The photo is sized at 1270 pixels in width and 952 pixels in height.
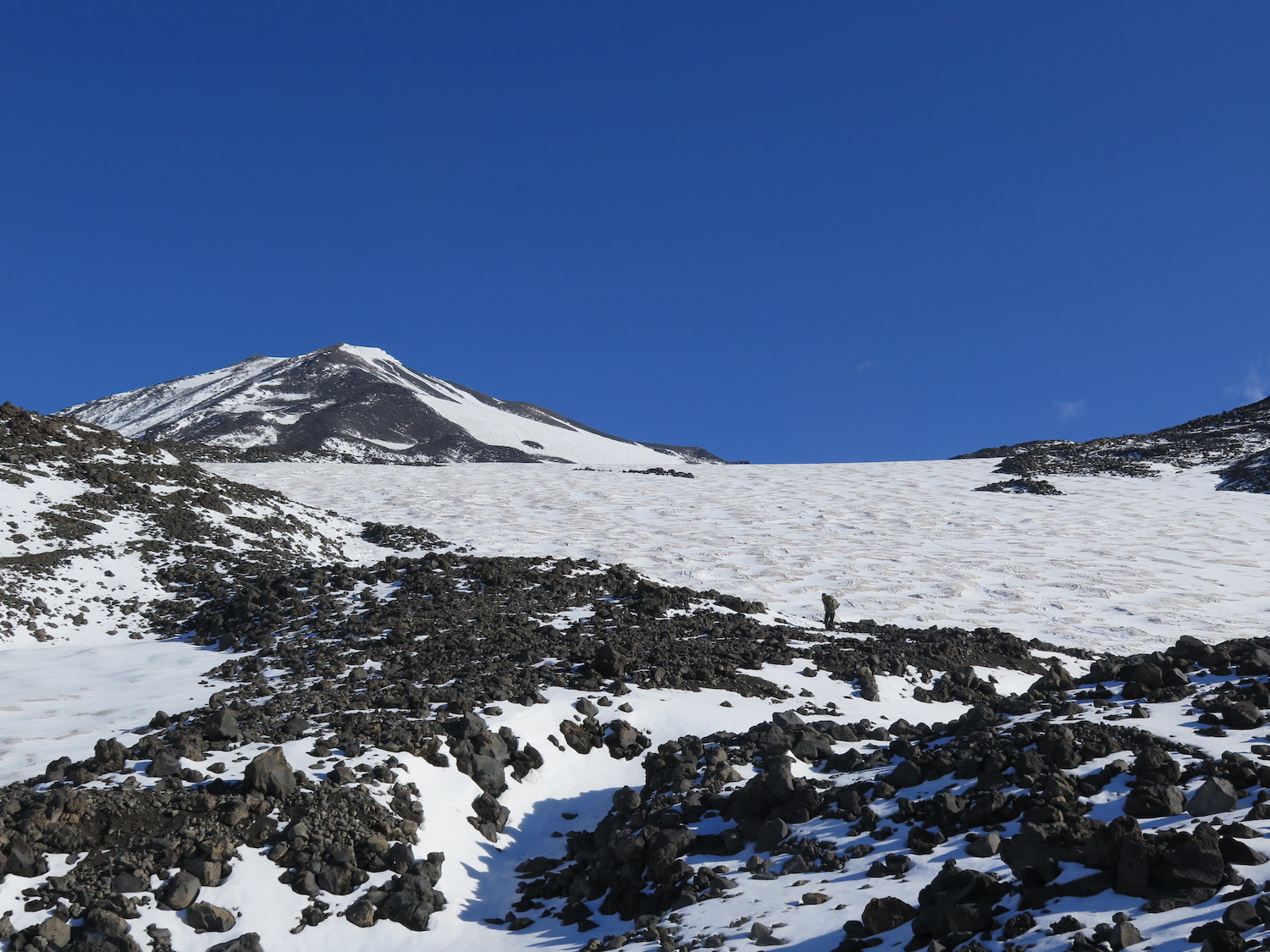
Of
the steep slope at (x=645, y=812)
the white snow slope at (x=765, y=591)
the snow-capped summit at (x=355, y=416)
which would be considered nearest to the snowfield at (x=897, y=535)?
the white snow slope at (x=765, y=591)

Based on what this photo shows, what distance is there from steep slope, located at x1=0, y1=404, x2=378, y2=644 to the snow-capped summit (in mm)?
37783

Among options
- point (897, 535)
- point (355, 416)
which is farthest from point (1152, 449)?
point (355, 416)

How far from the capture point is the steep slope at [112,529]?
16750mm

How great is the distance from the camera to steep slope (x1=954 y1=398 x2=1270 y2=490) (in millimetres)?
42875

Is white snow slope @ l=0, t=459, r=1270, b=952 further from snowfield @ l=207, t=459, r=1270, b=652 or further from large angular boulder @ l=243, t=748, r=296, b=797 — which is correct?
large angular boulder @ l=243, t=748, r=296, b=797

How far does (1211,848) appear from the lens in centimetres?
621

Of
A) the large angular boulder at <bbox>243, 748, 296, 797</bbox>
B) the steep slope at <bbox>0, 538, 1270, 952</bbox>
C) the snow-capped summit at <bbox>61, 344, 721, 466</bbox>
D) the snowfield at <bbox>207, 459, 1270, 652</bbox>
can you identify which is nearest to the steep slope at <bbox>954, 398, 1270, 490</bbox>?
the snowfield at <bbox>207, 459, 1270, 652</bbox>

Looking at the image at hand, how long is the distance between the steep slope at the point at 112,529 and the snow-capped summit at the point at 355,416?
37783mm

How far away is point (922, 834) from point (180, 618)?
13958 mm

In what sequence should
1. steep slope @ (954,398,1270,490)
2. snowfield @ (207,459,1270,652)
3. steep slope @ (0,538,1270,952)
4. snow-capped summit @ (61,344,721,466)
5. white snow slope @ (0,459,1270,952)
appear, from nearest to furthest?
steep slope @ (0,538,1270,952) → white snow slope @ (0,459,1270,952) → snowfield @ (207,459,1270,652) → steep slope @ (954,398,1270,490) → snow-capped summit @ (61,344,721,466)

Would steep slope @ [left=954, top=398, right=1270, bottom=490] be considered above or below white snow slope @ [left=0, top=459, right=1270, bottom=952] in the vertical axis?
above

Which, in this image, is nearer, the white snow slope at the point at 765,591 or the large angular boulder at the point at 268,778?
the white snow slope at the point at 765,591

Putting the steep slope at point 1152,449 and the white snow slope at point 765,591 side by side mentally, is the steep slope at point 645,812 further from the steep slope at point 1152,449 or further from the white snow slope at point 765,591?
the steep slope at point 1152,449

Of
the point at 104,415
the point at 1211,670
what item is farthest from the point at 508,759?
the point at 104,415
